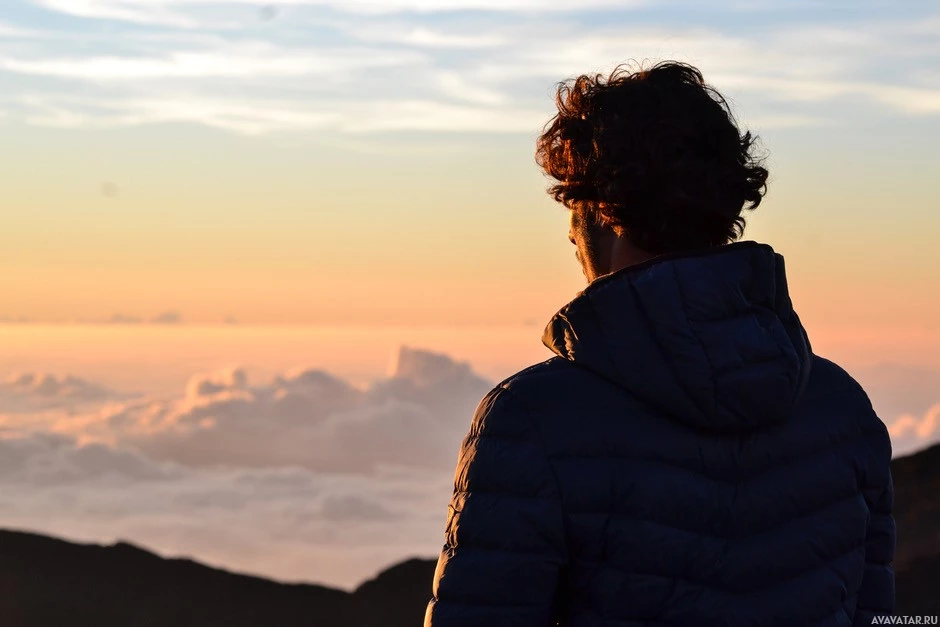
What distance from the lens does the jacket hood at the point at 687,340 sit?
2410 mm

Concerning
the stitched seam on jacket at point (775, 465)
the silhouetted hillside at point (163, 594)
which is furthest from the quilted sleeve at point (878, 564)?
the silhouetted hillside at point (163, 594)

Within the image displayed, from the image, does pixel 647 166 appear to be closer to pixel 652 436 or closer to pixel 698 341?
pixel 698 341

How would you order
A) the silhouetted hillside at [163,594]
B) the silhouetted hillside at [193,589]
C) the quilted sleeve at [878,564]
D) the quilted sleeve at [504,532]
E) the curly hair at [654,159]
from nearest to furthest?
the quilted sleeve at [504,532] < the curly hair at [654,159] < the quilted sleeve at [878,564] < the silhouetted hillside at [193,589] < the silhouetted hillside at [163,594]

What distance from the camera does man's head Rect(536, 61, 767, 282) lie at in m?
2.67

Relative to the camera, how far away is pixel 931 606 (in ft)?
52.8

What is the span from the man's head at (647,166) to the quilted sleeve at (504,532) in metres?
0.57

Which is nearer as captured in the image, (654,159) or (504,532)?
(504,532)

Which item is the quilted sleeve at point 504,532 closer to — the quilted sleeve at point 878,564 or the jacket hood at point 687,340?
the jacket hood at point 687,340

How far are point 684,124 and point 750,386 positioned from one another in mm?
708

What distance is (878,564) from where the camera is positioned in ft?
10.4

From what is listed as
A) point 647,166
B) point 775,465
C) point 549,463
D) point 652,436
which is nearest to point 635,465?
point 652,436

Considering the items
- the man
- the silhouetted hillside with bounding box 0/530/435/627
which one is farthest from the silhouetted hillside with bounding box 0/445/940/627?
the man

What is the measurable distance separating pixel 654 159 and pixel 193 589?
2003 centimetres

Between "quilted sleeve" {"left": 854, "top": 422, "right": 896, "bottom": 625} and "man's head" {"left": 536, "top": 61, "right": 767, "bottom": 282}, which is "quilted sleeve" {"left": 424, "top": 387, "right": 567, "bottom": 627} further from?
"quilted sleeve" {"left": 854, "top": 422, "right": 896, "bottom": 625}
